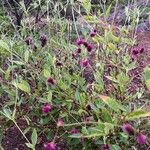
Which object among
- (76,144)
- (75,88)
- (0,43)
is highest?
(0,43)

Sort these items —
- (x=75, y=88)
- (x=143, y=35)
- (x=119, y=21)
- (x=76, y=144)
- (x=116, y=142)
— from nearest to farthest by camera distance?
(x=116, y=142) → (x=76, y=144) → (x=75, y=88) → (x=143, y=35) → (x=119, y=21)

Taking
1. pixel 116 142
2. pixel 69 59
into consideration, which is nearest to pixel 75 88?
pixel 69 59

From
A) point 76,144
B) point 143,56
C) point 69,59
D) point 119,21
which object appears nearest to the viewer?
point 76,144

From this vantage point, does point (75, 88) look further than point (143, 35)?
No

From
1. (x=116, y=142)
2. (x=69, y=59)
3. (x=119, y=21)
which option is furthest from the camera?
(x=119, y=21)

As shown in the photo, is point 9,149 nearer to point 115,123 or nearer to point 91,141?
point 91,141

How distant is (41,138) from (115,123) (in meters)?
0.63

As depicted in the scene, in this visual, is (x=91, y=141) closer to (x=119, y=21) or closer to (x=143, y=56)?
(x=143, y=56)

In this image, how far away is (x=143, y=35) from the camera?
408cm

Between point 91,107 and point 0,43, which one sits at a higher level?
point 0,43

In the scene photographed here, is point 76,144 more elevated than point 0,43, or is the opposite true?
point 0,43

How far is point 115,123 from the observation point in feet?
5.75

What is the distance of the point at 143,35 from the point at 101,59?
158cm

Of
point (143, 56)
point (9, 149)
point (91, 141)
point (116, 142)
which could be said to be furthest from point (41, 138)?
point (143, 56)
